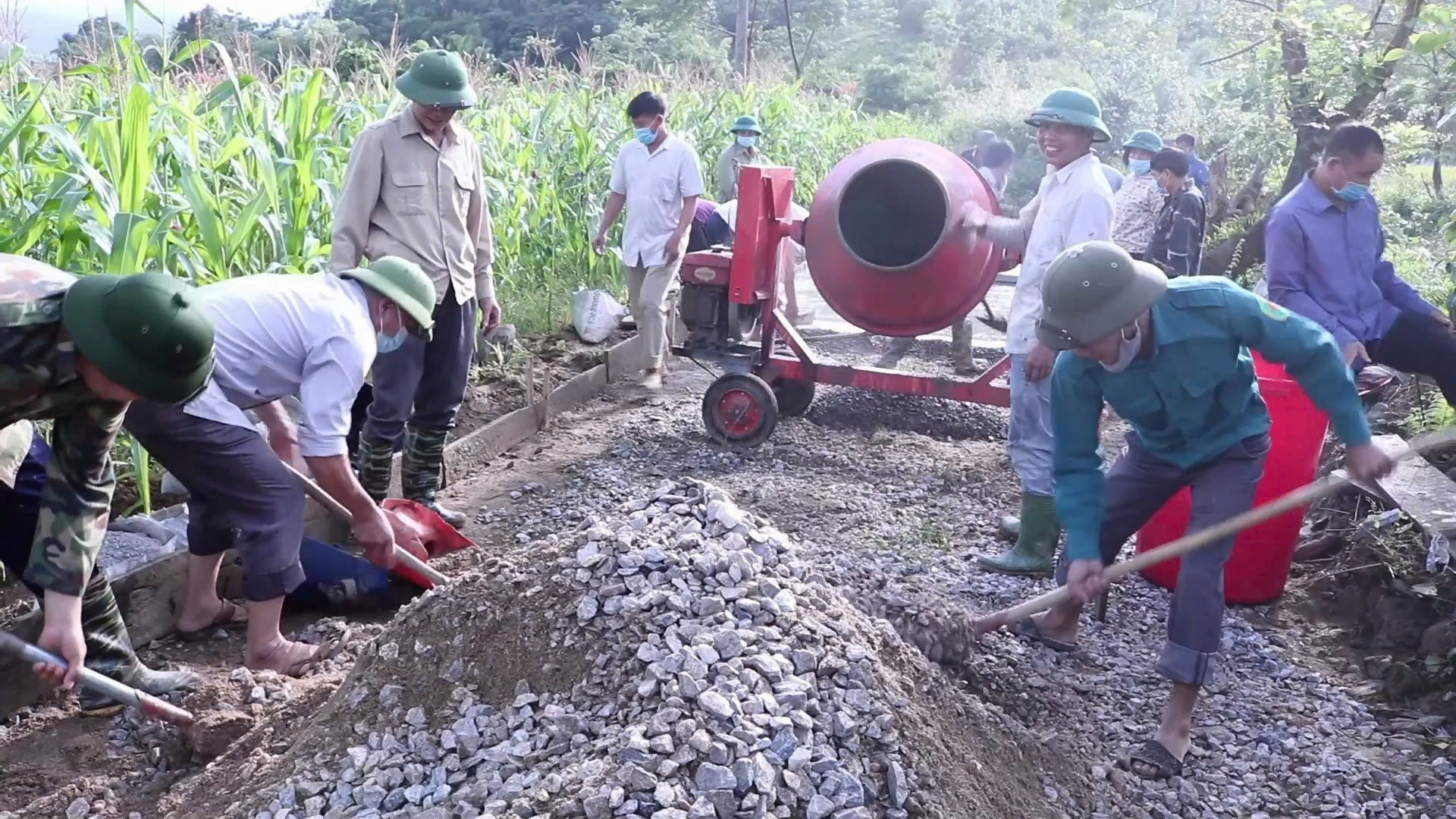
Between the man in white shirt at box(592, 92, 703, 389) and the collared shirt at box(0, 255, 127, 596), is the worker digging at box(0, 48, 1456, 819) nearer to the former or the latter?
the collared shirt at box(0, 255, 127, 596)

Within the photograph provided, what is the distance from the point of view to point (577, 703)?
8.52 ft

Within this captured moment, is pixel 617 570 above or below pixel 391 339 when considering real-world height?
below

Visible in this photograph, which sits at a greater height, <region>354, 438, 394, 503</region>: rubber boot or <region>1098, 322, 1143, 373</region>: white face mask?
<region>1098, 322, 1143, 373</region>: white face mask

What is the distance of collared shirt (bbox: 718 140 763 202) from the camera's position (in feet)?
30.2

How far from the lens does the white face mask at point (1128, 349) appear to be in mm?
2980

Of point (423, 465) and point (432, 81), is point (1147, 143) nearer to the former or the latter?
point (432, 81)

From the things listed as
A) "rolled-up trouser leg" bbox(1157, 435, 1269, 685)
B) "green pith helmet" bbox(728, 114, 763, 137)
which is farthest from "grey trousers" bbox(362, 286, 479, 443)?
"green pith helmet" bbox(728, 114, 763, 137)

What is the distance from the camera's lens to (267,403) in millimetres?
3576

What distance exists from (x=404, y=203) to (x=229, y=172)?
4.86 ft

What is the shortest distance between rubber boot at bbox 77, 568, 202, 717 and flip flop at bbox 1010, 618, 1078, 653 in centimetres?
255

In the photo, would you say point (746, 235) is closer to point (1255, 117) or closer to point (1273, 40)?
point (1273, 40)

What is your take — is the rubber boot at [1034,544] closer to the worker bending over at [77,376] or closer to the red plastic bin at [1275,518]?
the red plastic bin at [1275,518]

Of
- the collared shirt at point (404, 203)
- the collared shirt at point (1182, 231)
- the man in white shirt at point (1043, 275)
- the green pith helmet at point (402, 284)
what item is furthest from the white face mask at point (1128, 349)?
the collared shirt at point (1182, 231)

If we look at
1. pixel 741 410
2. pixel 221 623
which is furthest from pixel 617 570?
pixel 741 410
